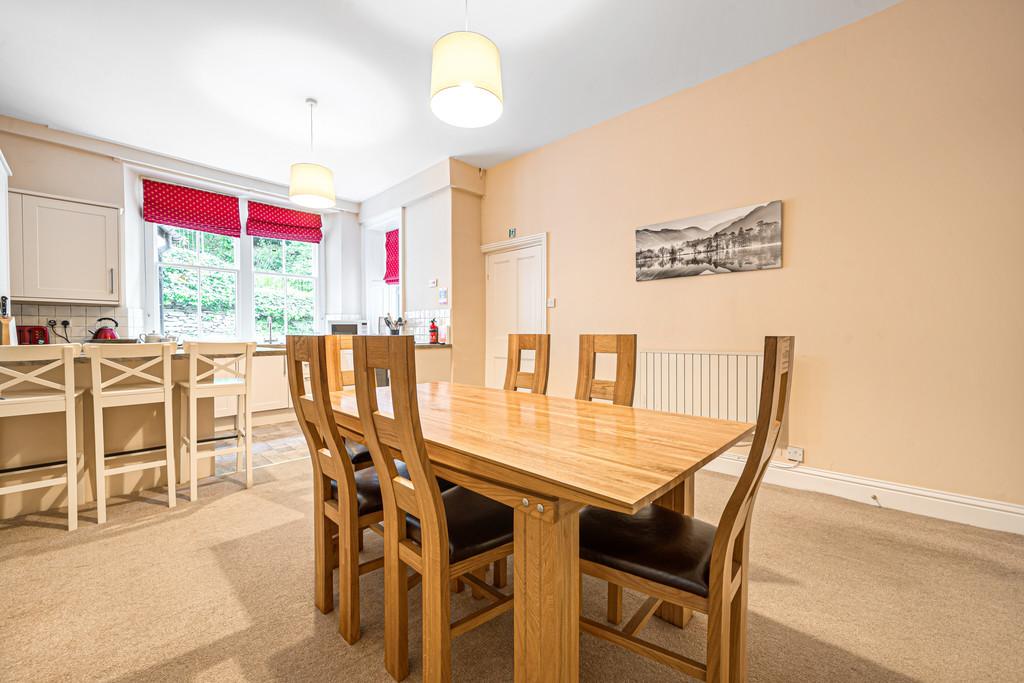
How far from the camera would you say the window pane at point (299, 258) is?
5922 mm

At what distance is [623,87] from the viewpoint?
3328mm

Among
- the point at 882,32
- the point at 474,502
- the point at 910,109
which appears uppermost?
the point at 882,32

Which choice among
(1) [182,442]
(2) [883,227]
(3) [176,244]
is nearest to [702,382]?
(2) [883,227]

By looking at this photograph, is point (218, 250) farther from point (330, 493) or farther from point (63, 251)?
point (330, 493)

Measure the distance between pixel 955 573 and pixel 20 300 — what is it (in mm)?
6561

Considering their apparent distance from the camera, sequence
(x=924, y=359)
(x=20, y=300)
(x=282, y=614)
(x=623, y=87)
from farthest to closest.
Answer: (x=20, y=300) → (x=623, y=87) → (x=924, y=359) → (x=282, y=614)

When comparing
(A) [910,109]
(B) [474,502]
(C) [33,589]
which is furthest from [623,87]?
(C) [33,589]

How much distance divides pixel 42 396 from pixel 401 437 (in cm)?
240

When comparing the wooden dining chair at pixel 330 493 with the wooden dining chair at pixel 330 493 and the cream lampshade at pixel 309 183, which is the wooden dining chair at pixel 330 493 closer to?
the wooden dining chair at pixel 330 493

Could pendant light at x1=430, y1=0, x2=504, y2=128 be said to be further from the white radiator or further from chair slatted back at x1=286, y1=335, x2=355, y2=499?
the white radiator

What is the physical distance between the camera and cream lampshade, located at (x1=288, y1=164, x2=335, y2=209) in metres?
3.34

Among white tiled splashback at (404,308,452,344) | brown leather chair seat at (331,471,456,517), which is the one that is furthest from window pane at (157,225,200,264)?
brown leather chair seat at (331,471,456,517)

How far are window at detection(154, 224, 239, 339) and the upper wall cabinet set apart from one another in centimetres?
80

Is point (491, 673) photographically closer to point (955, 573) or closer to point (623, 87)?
point (955, 573)
